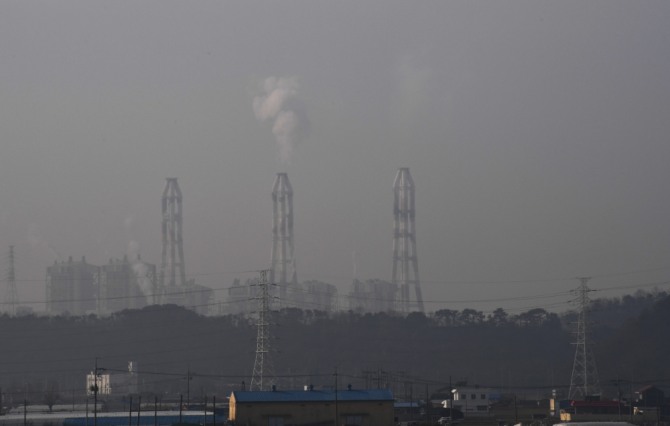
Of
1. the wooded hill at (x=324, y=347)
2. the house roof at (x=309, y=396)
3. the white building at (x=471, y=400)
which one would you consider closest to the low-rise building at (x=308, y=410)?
the house roof at (x=309, y=396)

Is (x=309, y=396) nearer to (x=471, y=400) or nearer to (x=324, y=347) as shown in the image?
(x=471, y=400)

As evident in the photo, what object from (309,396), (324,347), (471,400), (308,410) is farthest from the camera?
(324,347)

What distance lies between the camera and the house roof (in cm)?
5512

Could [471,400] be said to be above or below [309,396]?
below

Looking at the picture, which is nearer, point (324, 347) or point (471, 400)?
point (471, 400)

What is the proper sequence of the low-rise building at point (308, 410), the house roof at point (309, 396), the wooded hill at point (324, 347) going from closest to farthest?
the low-rise building at point (308, 410), the house roof at point (309, 396), the wooded hill at point (324, 347)

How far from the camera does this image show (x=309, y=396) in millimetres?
55594

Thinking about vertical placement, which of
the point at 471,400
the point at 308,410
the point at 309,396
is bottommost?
the point at 471,400

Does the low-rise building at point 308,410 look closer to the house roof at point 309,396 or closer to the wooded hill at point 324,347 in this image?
the house roof at point 309,396

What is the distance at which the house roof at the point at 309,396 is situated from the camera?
5512cm

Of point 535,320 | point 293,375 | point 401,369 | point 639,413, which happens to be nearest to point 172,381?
point 293,375

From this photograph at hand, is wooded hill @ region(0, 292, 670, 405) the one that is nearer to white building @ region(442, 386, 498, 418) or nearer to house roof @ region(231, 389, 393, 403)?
white building @ region(442, 386, 498, 418)

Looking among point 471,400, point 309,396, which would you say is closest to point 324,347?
point 471,400

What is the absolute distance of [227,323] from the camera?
15775cm
